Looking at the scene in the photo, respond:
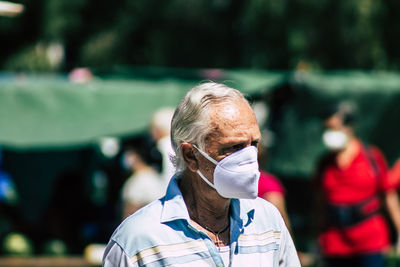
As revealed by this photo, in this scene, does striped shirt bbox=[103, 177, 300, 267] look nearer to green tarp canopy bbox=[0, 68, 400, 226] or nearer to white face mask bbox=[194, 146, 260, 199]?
white face mask bbox=[194, 146, 260, 199]

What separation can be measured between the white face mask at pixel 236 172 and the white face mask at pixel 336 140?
3.62 metres

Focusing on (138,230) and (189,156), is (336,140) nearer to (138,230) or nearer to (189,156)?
(189,156)

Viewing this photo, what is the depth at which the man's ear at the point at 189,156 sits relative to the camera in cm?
257

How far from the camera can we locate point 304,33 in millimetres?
14820

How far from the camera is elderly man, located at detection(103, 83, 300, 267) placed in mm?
2428

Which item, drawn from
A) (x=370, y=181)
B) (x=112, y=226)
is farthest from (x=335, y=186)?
(x=112, y=226)

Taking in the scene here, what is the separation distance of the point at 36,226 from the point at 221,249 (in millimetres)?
7076

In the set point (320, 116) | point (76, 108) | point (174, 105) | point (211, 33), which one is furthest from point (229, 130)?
point (211, 33)

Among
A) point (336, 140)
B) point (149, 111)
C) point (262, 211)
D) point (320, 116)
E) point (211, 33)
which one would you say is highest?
point (262, 211)

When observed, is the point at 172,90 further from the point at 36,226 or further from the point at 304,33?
the point at 304,33

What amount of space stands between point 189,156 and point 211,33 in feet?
53.7

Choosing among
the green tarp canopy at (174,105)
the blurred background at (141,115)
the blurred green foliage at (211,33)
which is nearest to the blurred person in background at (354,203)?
the blurred background at (141,115)

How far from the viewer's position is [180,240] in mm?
2443

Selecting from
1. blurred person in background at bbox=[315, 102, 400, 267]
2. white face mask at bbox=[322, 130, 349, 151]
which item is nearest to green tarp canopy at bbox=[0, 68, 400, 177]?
white face mask at bbox=[322, 130, 349, 151]
